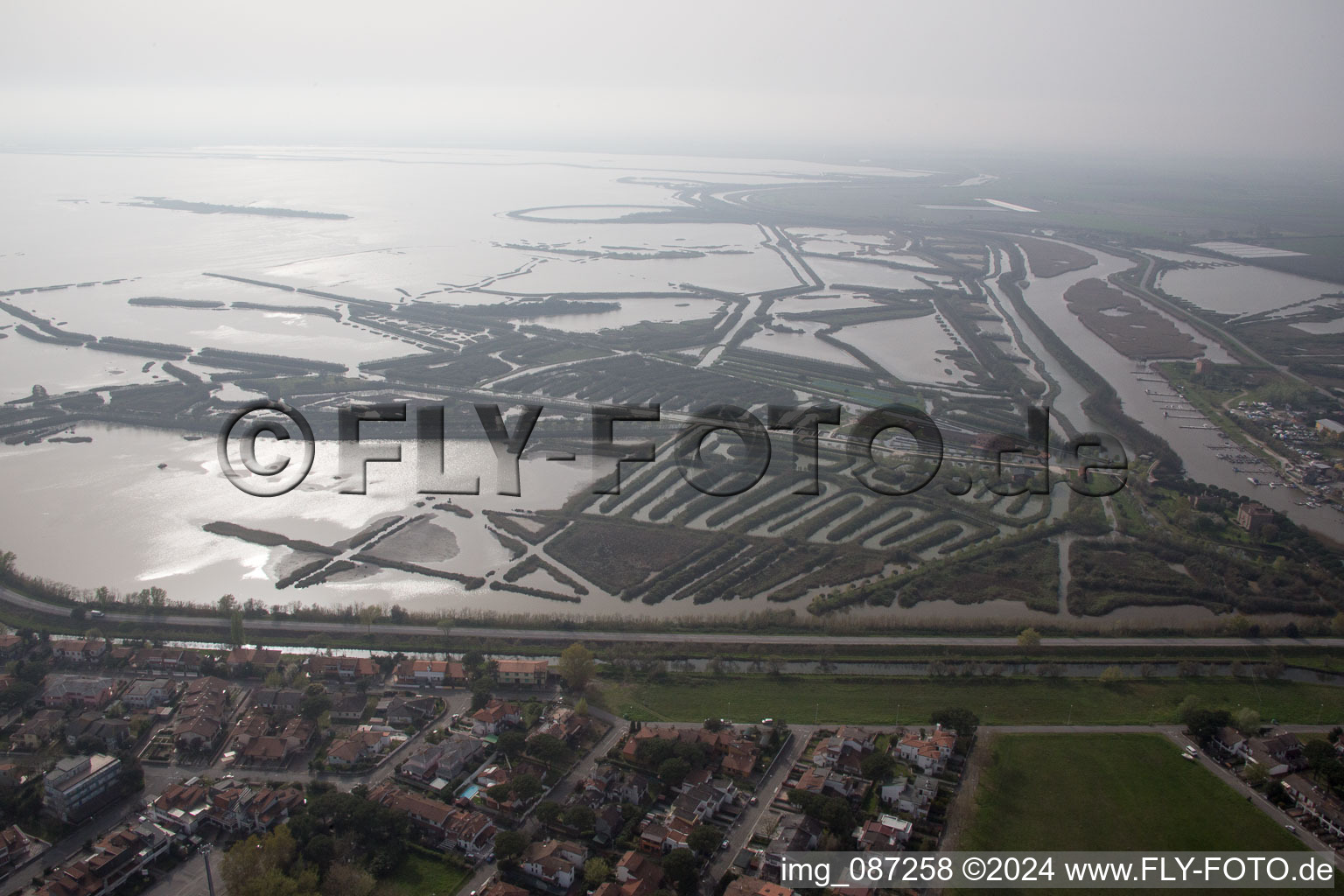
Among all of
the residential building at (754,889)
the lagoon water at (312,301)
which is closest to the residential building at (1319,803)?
the residential building at (754,889)

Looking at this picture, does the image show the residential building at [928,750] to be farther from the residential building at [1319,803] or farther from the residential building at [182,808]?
the residential building at [182,808]

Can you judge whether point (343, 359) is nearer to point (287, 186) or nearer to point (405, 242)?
point (405, 242)

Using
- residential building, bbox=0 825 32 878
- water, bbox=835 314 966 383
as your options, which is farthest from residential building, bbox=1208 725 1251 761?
water, bbox=835 314 966 383

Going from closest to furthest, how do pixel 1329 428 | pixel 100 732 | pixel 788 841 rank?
pixel 788 841 < pixel 100 732 < pixel 1329 428

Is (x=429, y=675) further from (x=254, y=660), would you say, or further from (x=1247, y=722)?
(x=1247, y=722)

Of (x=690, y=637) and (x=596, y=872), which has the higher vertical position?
(x=690, y=637)

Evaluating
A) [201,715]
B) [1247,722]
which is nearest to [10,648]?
[201,715]

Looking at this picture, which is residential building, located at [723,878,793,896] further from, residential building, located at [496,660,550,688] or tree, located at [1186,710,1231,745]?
tree, located at [1186,710,1231,745]
